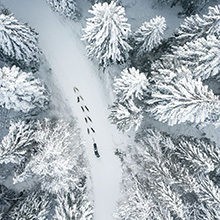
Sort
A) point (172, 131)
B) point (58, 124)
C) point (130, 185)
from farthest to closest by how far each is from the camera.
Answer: point (172, 131)
point (130, 185)
point (58, 124)

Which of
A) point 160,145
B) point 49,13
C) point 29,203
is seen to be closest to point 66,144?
point 29,203

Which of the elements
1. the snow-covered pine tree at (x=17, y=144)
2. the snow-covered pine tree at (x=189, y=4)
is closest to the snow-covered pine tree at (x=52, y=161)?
the snow-covered pine tree at (x=17, y=144)

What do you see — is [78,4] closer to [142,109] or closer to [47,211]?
[142,109]

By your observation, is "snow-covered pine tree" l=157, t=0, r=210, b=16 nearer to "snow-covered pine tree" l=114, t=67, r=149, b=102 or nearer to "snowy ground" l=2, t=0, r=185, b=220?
"snowy ground" l=2, t=0, r=185, b=220

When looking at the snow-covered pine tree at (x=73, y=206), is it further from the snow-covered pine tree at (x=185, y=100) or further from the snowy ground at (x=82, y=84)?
the snow-covered pine tree at (x=185, y=100)

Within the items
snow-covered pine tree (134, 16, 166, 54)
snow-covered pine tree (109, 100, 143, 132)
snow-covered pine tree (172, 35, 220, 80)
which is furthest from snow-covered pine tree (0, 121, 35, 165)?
snow-covered pine tree (172, 35, 220, 80)
